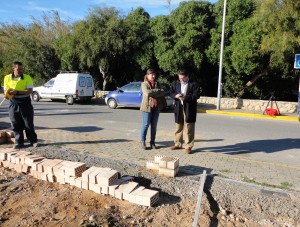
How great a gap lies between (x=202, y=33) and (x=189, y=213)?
16117 mm

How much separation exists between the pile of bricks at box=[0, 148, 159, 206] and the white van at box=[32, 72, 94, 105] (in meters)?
13.4

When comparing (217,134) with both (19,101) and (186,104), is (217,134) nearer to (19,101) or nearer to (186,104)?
(186,104)

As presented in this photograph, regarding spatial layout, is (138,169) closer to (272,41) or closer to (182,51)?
(272,41)

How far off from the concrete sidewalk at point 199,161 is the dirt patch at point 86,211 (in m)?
1.41

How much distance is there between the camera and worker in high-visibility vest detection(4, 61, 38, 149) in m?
6.67

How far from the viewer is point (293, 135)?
10.0m

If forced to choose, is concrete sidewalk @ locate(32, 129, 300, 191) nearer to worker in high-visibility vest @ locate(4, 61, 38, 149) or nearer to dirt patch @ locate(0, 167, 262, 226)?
worker in high-visibility vest @ locate(4, 61, 38, 149)

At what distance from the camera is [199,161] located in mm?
6215

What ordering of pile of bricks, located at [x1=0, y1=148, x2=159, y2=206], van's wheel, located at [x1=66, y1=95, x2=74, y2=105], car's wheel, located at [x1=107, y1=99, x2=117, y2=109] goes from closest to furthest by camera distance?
pile of bricks, located at [x1=0, y1=148, x2=159, y2=206] < car's wheel, located at [x1=107, y1=99, x2=117, y2=109] < van's wheel, located at [x1=66, y1=95, x2=74, y2=105]

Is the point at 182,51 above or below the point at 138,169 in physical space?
above

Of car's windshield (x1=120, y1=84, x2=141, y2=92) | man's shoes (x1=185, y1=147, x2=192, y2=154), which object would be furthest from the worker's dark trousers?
car's windshield (x1=120, y1=84, x2=141, y2=92)

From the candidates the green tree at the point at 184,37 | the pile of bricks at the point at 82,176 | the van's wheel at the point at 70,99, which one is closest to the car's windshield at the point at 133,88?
the green tree at the point at 184,37

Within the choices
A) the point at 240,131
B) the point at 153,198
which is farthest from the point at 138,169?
the point at 240,131

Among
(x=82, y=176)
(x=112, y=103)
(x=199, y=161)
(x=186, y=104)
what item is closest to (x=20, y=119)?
(x=82, y=176)
